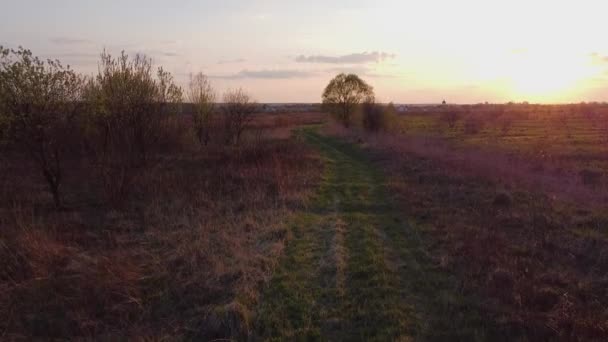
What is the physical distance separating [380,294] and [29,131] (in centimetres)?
1039

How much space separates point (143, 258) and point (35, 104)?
20.5 feet

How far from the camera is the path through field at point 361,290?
18.7ft

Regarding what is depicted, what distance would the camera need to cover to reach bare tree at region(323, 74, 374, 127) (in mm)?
51125

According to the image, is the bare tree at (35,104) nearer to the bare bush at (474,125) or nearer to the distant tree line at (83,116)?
the distant tree line at (83,116)

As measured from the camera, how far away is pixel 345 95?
5216 centimetres

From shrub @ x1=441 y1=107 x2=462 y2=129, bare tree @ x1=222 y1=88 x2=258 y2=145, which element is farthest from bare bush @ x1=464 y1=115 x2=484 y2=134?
bare tree @ x1=222 y1=88 x2=258 y2=145

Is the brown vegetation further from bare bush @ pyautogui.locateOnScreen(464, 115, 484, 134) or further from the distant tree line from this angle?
bare bush @ pyautogui.locateOnScreen(464, 115, 484, 134)

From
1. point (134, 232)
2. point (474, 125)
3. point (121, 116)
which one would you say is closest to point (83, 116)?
point (121, 116)

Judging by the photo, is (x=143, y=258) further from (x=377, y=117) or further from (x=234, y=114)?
(x=377, y=117)

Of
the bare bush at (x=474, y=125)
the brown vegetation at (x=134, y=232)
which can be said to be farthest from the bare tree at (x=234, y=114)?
the bare bush at (x=474, y=125)

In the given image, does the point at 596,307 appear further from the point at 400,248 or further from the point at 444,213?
the point at 444,213

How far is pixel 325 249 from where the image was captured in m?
8.94

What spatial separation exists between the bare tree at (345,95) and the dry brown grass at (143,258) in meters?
37.0

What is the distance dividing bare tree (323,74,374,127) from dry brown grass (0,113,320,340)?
37.0 metres
